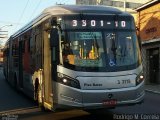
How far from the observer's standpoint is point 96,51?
11648 mm

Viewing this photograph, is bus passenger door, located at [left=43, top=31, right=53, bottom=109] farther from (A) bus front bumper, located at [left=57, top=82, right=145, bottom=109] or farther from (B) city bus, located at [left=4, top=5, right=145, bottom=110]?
(A) bus front bumper, located at [left=57, top=82, right=145, bottom=109]

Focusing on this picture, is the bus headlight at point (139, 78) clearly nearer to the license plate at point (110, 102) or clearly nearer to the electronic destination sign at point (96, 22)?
the license plate at point (110, 102)

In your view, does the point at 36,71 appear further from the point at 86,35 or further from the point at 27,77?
the point at 86,35

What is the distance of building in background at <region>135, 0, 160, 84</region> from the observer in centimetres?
3200

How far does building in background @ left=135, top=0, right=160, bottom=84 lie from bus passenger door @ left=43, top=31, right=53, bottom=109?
19.1 m

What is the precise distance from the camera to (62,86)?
11508 mm

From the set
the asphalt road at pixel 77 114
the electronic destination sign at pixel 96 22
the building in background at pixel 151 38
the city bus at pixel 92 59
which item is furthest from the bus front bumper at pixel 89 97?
the building in background at pixel 151 38

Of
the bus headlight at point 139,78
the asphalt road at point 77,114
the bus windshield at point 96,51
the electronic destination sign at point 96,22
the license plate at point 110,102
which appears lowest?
the asphalt road at point 77,114

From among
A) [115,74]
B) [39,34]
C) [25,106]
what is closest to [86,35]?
[115,74]

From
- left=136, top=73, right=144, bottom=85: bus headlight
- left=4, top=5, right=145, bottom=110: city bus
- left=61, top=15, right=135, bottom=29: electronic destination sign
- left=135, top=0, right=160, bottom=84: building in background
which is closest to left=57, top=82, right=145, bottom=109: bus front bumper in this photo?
left=4, top=5, right=145, bottom=110: city bus

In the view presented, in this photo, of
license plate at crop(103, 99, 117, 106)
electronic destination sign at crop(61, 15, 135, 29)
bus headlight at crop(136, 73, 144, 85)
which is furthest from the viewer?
bus headlight at crop(136, 73, 144, 85)

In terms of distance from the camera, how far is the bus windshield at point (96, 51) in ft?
38.0

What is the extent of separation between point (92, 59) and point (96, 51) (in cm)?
25

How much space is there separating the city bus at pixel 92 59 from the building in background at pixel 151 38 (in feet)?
63.9
